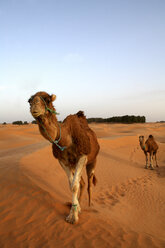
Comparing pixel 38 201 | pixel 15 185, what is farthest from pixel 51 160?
pixel 38 201

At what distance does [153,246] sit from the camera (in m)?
3.04

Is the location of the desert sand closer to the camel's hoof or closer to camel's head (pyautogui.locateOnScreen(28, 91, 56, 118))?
the camel's hoof

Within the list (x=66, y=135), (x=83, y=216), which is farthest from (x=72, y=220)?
(x=66, y=135)

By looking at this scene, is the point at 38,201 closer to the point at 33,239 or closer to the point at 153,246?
the point at 33,239

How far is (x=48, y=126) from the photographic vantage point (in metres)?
3.05

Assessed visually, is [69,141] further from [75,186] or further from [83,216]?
[83,216]

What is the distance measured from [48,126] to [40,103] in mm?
434

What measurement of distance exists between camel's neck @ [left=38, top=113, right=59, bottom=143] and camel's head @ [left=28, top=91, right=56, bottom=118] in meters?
0.11

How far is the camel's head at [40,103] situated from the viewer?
2.79 metres

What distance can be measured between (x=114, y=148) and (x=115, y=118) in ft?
191

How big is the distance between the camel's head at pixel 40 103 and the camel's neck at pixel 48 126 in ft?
0.37

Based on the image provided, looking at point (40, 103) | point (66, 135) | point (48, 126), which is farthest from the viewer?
point (66, 135)

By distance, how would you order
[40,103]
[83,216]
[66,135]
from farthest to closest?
[83,216], [66,135], [40,103]

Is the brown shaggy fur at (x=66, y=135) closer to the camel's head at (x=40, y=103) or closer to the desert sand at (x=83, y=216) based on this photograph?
the camel's head at (x=40, y=103)
